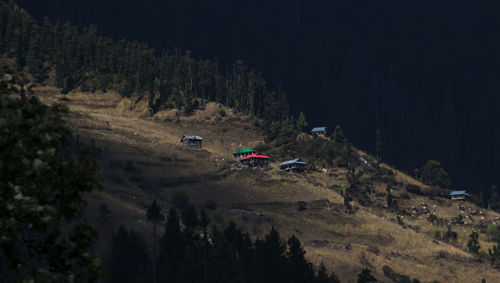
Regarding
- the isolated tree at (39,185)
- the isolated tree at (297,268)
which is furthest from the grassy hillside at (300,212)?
the isolated tree at (39,185)

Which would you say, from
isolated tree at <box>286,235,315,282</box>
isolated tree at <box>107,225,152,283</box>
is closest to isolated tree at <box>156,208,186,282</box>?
isolated tree at <box>107,225,152,283</box>

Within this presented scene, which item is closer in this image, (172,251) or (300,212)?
(172,251)

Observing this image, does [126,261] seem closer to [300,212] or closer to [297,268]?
[297,268]

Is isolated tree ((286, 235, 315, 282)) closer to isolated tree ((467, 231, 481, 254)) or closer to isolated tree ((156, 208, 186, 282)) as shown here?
isolated tree ((156, 208, 186, 282))

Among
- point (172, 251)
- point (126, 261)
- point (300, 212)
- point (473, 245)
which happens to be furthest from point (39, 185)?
point (473, 245)

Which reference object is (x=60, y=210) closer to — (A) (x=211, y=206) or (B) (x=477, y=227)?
(A) (x=211, y=206)

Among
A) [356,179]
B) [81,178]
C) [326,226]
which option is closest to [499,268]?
[326,226]
